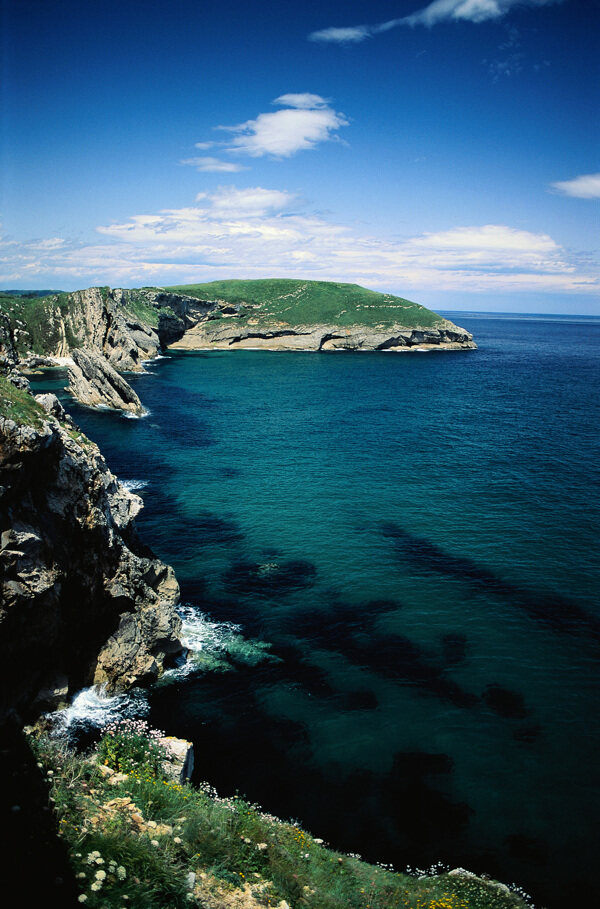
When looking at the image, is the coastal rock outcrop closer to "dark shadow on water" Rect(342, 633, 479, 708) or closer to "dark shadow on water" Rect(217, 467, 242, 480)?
"dark shadow on water" Rect(217, 467, 242, 480)

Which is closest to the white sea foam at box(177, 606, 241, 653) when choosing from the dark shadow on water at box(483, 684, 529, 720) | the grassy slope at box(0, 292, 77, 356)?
the dark shadow on water at box(483, 684, 529, 720)

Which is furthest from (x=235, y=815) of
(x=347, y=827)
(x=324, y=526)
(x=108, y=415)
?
(x=108, y=415)

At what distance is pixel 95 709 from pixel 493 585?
79.5 feet

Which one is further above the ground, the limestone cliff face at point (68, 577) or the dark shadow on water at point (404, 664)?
the limestone cliff face at point (68, 577)

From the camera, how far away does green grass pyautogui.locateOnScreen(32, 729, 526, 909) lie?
10.7 m

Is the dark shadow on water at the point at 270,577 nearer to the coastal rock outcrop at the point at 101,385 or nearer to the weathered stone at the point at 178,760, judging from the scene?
the weathered stone at the point at 178,760

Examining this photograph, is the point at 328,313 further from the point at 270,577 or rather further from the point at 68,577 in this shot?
the point at 68,577

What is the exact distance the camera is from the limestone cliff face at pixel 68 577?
63.0 ft

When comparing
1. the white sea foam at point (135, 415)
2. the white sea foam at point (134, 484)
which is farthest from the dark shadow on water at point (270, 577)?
the white sea foam at point (135, 415)

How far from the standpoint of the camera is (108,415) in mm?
78812

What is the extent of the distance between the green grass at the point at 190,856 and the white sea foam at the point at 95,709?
6.11m

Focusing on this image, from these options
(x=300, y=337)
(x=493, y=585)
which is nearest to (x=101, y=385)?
(x=493, y=585)

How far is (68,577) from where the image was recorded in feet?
74.3

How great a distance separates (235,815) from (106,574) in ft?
44.6
